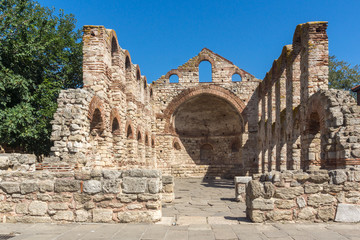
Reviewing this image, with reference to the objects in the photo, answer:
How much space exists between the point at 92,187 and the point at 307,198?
3595 millimetres

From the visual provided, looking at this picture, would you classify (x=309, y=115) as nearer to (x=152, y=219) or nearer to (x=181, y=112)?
(x=152, y=219)

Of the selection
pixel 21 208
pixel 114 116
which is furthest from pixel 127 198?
pixel 114 116

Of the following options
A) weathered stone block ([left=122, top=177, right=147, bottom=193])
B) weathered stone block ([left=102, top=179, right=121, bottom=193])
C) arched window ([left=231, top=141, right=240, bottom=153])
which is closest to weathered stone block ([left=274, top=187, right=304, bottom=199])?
weathered stone block ([left=122, top=177, right=147, bottom=193])

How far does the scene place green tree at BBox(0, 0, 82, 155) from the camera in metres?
11.6

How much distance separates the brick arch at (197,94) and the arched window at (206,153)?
4013mm

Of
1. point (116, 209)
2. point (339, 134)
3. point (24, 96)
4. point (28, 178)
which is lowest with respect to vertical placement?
point (116, 209)

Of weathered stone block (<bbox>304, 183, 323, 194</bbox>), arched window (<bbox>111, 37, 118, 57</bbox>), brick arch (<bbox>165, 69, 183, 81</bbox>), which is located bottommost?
weathered stone block (<bbox>304, 183, 323, 194</bbox>)

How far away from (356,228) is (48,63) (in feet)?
Answer: 46.0

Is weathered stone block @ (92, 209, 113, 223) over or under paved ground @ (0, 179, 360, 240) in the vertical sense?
over

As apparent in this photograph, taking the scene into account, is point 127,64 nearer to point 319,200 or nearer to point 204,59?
point 204,59

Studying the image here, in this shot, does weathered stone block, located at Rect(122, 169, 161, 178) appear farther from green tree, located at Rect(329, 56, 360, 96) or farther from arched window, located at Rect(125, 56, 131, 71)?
green tree, located at Rect(329, 56, 360, 96)

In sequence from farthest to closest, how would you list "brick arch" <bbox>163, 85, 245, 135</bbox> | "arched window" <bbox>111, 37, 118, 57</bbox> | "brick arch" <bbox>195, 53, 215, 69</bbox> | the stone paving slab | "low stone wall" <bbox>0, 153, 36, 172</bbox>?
"brick arch" <bbox>195, 53, 215, 69</bbox> → "brick arch" <bbox>163, 85, 245, 135</bbox> → "arched window" <bbox>111, 37, 118, 57</bbox> → "low stone wall" <bbox>0, 153, 36, 172</bbox> → the stone paving slab

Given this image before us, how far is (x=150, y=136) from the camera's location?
19547 millimetres

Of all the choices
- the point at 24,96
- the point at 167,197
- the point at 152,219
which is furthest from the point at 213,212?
the point at 24,96
